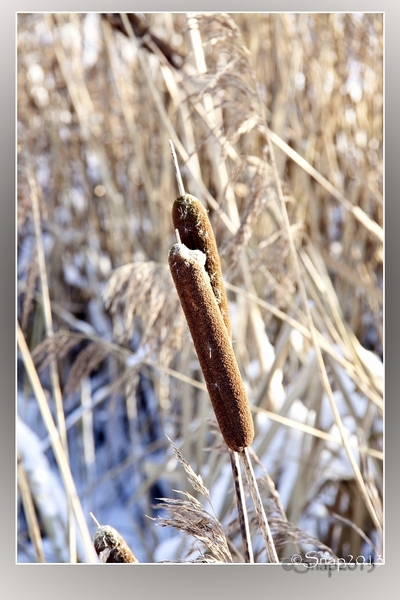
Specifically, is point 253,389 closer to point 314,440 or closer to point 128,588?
point 314,440

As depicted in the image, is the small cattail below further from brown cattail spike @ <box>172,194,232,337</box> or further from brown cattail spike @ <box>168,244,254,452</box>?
brown cattail spike @ <box>172,194,232,337</box>

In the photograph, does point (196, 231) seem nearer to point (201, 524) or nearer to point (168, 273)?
point (201, 524)

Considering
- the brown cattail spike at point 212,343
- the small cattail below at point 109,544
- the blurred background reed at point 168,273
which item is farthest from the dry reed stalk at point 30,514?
Result: the brown cattail spike at point 212,343

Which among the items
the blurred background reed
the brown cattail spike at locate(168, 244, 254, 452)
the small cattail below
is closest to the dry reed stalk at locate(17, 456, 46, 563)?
the blurred background reed

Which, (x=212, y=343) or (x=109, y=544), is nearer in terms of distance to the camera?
(x=212, y=343)

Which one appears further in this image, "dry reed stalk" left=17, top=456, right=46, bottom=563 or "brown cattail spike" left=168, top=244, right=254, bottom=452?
"dry reed stalk" left=17, top=456, right=46, bottom=563

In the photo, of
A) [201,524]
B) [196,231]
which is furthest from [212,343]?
[201,524]
